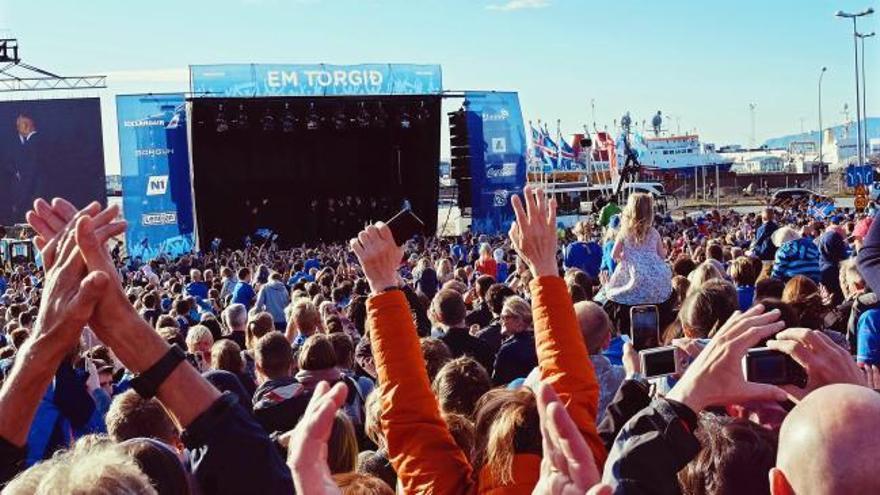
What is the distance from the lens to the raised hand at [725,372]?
2250mm

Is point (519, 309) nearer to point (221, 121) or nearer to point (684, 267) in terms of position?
point (684, 267)

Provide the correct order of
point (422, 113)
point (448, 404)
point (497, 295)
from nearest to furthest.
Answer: point (448, 404)
point (497, 295)
point (422, 113)

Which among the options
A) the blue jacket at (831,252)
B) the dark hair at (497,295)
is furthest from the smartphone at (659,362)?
the blue jacket at (831,252)

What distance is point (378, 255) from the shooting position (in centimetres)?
330

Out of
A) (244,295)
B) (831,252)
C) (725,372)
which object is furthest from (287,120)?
(725,372)

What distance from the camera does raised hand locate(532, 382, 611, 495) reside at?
69.1 inches

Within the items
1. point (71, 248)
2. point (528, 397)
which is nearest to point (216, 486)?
point (71, 248)

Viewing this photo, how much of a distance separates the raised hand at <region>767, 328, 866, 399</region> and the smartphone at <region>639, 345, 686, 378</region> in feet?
1.33

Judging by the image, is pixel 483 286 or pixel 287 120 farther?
pixel 287 120

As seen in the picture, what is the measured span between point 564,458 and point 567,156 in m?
57.5

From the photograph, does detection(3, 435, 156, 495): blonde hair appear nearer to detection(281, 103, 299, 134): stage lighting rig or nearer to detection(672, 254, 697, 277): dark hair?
detection(672, 254, 697, 277): dark hair

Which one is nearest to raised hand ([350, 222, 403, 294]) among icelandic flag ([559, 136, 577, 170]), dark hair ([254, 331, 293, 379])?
dark hair ([254, 331, 293, 379])

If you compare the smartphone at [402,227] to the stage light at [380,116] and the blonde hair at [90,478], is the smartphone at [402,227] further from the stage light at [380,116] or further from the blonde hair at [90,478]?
the stage light at [380,116]

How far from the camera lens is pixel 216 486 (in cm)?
214
